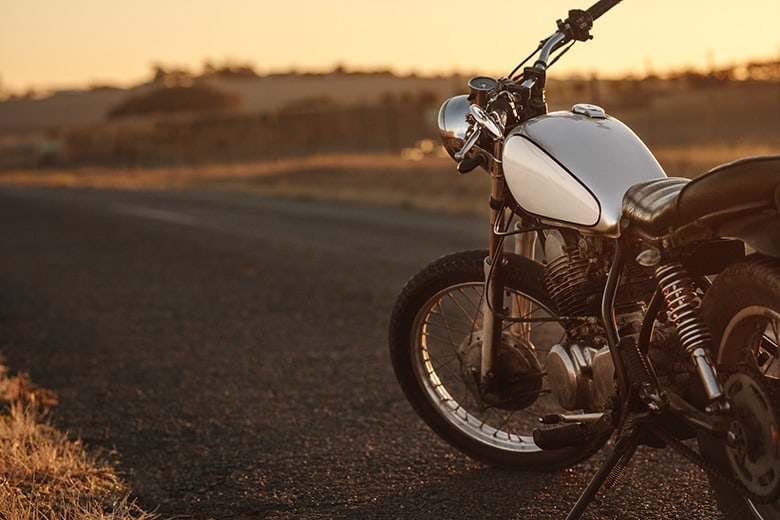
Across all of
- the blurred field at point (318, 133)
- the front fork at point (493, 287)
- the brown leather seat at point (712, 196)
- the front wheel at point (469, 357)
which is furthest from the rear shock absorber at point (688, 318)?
the blurred field at point (318, 133)

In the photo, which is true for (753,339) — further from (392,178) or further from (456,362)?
(392,178)

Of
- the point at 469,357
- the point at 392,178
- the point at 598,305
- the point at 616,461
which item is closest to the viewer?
the point at 616,461

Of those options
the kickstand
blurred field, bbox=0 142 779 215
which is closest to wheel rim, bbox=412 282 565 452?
the kickstand

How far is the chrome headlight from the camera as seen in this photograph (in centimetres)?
376

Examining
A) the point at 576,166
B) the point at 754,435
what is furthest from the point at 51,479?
the point at 754,435

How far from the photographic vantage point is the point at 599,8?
3.64 m

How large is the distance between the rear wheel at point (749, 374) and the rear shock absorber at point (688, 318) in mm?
28

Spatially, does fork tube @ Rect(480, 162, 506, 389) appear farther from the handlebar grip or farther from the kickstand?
the kickstand

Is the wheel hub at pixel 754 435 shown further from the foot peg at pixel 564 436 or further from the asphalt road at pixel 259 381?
the asphalt road at pixel 259 381

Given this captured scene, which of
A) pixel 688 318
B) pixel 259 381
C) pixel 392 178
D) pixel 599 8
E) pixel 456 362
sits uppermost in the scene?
pixel 599 8

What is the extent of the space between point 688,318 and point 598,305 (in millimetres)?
465

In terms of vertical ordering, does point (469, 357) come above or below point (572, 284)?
below

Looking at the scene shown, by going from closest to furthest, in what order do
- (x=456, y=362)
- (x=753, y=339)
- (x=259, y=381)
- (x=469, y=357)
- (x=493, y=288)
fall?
(x=753, y=339) < (x=493, y=288) < (x=469, y=357) < (x=456, y=362) < (x=259, y=381)

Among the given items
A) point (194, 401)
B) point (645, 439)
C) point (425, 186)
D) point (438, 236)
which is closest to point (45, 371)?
point (194, 401)
